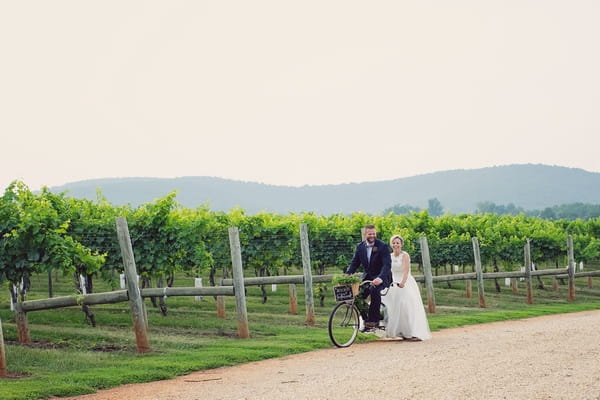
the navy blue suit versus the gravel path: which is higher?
the navy blue suit

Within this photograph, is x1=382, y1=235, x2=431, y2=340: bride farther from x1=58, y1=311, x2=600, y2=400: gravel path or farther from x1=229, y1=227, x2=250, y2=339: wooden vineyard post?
x1=229, y1=227, x2=250, y2=339: wooden vineyard post

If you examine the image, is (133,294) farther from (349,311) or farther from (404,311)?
(404,311)

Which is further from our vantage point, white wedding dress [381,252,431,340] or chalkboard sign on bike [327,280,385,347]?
white wedding dress [381,252,431,340]

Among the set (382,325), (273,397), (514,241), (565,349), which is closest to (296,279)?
(382,325)

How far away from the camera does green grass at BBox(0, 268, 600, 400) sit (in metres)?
11.5

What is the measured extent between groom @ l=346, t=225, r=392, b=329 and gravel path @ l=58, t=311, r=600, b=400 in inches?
29.5

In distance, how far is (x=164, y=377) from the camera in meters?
11.9

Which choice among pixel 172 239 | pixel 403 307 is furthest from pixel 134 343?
pixel 172 239

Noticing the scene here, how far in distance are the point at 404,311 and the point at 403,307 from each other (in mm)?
83

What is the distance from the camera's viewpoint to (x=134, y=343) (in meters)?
15.4

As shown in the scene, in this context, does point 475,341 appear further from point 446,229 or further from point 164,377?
point 446,229

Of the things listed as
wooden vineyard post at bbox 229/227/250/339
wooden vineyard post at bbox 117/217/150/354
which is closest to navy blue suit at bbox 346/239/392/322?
wooden vineyard post at bbox 229/227/250/339

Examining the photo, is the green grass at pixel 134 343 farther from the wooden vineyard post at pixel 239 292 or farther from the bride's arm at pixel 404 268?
the bride's arm at pixel 404 268

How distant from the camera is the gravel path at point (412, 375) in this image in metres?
9.61
